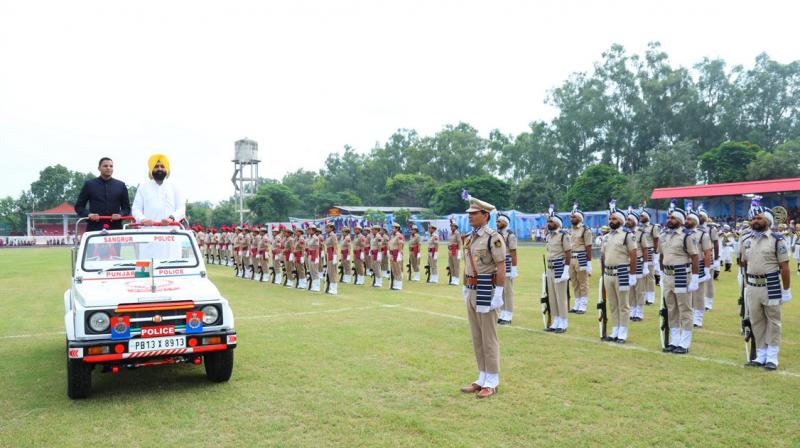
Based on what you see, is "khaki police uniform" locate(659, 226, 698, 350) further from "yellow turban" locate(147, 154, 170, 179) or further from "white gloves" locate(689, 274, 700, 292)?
"yellow turban" locate(147, 154, 170, 179)

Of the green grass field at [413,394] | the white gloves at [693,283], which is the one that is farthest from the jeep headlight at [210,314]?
the white gloves at [693,283]

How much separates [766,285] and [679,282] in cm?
120

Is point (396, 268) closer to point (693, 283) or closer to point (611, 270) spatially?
point (611, 270)

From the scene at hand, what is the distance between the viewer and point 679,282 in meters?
8.71

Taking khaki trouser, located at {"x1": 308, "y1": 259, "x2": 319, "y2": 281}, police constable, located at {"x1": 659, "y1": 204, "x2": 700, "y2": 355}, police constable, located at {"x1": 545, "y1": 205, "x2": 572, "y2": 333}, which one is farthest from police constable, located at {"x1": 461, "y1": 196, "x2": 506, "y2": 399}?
khaki trouser, located at {"x1": 308, "y1": 259, "x2": 319, "y2": 281}

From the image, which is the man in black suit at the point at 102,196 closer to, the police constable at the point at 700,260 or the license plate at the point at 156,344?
the license plate at the point at 156,344

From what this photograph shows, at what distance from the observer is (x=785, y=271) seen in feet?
24.8

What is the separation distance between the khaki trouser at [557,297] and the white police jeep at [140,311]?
6.07 meters

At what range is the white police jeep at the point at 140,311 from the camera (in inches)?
248

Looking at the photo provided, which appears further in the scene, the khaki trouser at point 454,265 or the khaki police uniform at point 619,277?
the khaki trouser at point 454,265

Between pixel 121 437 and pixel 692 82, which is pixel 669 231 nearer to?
pixel 121 437

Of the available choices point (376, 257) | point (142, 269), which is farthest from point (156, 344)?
point (376, 257)

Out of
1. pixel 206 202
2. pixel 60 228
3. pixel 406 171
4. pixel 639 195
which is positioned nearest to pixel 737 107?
pixel 639 195

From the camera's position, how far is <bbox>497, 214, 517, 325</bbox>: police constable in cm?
→ 1178
